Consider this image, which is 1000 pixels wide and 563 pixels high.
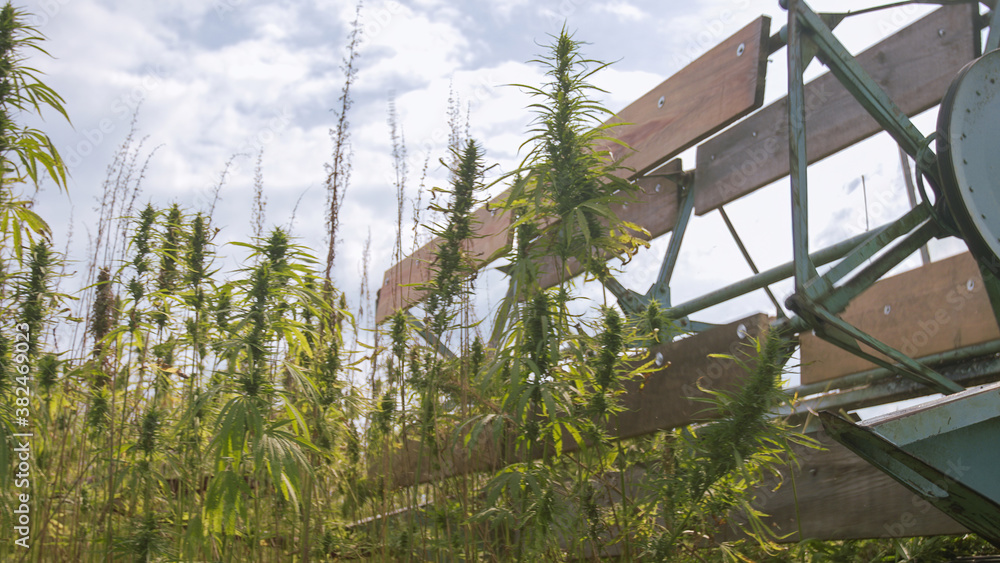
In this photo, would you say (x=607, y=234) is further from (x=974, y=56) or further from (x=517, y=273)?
A: (x=974, y=56)

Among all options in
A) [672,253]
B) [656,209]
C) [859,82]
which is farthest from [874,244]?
[656,209]

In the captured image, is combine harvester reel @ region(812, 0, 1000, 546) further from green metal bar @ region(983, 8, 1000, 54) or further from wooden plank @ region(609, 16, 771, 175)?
green metal bar @ region(983, 8, 1000, 54)

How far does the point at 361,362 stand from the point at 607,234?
125 cm

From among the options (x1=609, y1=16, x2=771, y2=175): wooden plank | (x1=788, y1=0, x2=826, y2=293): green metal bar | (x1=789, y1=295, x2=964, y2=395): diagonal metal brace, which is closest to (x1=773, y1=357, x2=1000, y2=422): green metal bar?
(x1=789, y1=295, x2=964, y2=395): diagonal metal brace

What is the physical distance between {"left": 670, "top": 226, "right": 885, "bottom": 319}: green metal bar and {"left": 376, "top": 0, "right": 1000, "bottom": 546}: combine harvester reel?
0.04 ft

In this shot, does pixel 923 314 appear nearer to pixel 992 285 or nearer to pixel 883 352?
pixel 992 285

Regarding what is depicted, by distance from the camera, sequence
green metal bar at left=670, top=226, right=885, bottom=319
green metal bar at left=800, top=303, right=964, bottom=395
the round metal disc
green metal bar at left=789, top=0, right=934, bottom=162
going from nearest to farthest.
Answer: the round metal disc, green metal bar at left=800, top=303, right=964, bottom=395, green metal bar at left=789, top=0, right=934, bottom=162, green metal bar at left=670, top=226, right=885, bottom=319

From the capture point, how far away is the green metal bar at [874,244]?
269cm

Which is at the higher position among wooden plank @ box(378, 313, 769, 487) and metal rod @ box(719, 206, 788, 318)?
metal rod @ box(719, 206, 788, 318)

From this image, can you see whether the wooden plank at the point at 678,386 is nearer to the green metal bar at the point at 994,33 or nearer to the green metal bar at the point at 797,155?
the green metal bar at the point at 797,155

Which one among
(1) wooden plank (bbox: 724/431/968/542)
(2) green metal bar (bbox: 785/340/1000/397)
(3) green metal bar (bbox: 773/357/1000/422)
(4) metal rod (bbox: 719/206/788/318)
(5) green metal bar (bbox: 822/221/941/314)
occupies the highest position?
(4) metal rod (bbox: 719/206/788/318)

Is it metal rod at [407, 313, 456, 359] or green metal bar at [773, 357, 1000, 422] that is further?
green metal bar at [773, 357, 1000, 422]

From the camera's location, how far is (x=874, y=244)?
278cm

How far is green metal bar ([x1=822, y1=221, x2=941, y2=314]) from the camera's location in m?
2.72
